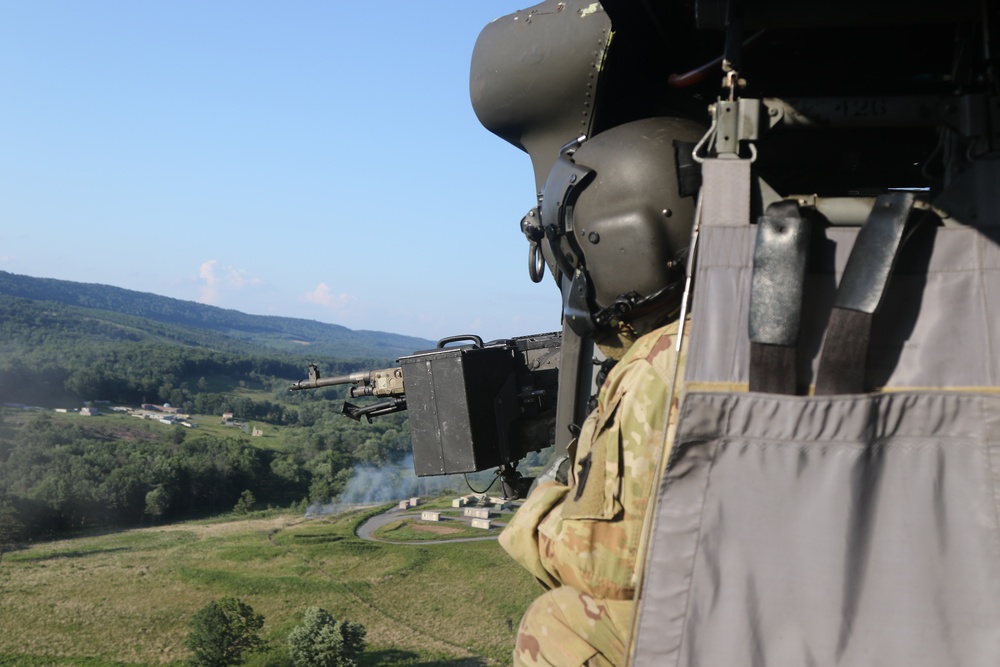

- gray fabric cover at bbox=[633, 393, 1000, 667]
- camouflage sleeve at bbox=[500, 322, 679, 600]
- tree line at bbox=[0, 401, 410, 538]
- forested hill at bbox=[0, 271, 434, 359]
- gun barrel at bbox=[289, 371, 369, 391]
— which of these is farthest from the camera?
forested hill at bbox=[0, 271, 434, 359]

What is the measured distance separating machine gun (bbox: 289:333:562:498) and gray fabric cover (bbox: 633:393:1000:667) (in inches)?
186

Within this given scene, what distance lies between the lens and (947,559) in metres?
2.01

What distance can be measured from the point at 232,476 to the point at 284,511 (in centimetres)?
428

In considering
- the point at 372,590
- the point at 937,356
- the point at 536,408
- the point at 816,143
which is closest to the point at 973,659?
the point at 937,356

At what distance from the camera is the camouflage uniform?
265cm

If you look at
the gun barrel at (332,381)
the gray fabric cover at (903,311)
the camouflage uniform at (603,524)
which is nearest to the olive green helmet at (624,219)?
the camouflage uniform at (603,524)

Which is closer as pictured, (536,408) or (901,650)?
(901,650)

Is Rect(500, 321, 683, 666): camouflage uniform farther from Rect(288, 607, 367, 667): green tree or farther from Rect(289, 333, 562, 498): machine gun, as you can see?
Rect(288, 607, 367, 667): green tree

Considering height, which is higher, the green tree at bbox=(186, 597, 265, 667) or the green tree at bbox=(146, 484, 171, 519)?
the green tree at bbox=(146, 484, 171, 519)

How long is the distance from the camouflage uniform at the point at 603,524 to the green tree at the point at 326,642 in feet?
103

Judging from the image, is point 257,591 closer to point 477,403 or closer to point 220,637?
point 220,637

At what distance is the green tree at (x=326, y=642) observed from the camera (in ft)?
106

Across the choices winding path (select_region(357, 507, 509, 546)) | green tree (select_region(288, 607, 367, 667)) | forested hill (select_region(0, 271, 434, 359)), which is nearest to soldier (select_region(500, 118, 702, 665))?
green tree (select_region(288, 607, 367, 667))

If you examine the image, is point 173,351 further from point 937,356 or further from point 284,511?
point 937,356
